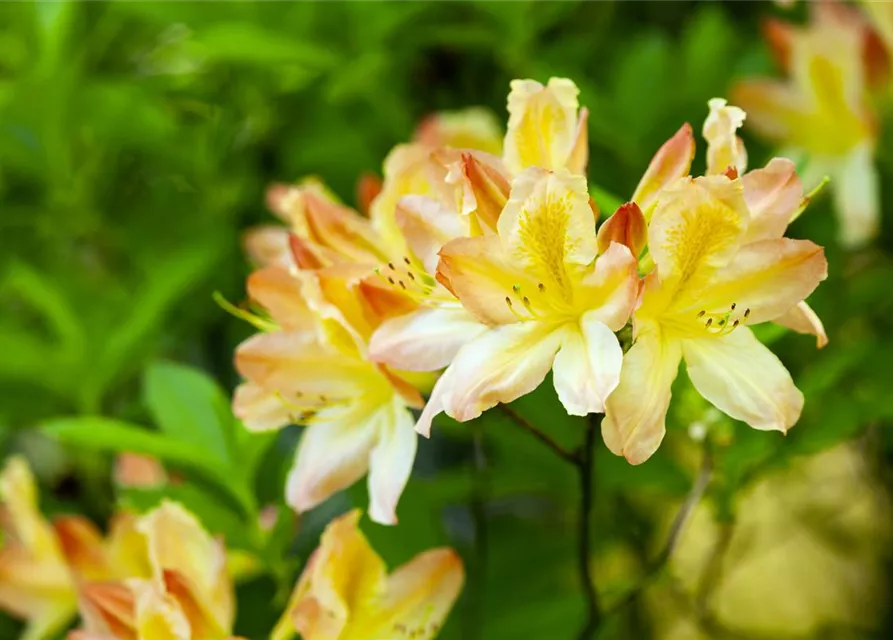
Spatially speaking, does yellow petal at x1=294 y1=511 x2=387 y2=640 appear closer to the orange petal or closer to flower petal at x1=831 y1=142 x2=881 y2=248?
the orange petal

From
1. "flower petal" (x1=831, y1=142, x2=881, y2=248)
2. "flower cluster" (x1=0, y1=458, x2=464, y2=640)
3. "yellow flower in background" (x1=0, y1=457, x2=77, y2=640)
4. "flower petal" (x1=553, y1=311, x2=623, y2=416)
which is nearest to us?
"flower petal" (x1=553, y1=311, x2=623, y2=416)

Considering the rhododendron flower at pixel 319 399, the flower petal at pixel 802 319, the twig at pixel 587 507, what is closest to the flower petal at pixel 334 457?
the rhododendron flower at pixel 319 399

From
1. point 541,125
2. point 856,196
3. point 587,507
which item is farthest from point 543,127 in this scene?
point 856,196

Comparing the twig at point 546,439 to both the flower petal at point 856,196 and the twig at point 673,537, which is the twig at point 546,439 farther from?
the flower petal at point 856,196

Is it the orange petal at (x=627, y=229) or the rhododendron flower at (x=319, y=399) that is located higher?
the orange petal at (x=627, y=229)

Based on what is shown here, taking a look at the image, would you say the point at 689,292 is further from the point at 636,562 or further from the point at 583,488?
the point at 636,562

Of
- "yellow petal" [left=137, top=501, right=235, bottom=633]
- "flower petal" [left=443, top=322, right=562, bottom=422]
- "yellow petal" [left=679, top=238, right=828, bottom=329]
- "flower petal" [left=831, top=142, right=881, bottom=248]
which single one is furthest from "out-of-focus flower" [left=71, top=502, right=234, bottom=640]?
"flower petal" [left=831, top=142, right=881, bottom=248]
